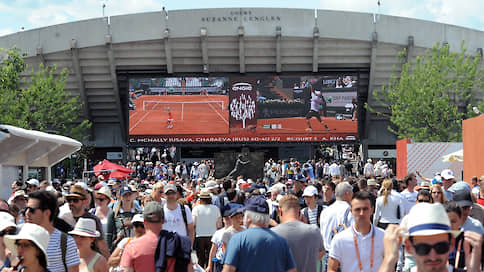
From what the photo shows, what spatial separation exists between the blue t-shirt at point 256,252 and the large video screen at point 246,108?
1369 inches

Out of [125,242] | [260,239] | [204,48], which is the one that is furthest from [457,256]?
[204,48]

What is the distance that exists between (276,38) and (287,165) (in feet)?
26.1

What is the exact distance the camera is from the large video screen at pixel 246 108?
3978 cm

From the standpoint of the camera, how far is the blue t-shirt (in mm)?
5125

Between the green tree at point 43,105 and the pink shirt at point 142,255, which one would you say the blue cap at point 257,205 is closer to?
the pink shirt at point 142,255

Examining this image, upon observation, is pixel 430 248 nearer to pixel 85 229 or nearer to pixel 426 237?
pixel 426 237

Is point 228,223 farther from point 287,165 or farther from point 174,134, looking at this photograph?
point 174,134

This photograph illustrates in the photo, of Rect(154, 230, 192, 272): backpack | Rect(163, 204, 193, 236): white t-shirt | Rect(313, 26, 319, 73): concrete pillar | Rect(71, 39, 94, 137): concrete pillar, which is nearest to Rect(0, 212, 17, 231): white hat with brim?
Rect(154, 230, 192, 272): backpack

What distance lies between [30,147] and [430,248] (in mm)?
17857

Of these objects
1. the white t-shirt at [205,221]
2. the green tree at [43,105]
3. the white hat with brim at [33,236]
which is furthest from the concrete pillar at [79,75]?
Answer: the white hat with brim at [33,236]

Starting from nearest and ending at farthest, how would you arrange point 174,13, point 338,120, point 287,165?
1. point 287,165
2. point 174,13
3. point 338,120

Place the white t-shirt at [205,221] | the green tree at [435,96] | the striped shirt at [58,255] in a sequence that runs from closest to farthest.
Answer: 1. the striped shirt at [58,255]
2. the white t-shirt at [205,221]
3. the green tree at [435,96]

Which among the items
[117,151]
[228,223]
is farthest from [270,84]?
[228,223]

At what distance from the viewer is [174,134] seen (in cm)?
4038
